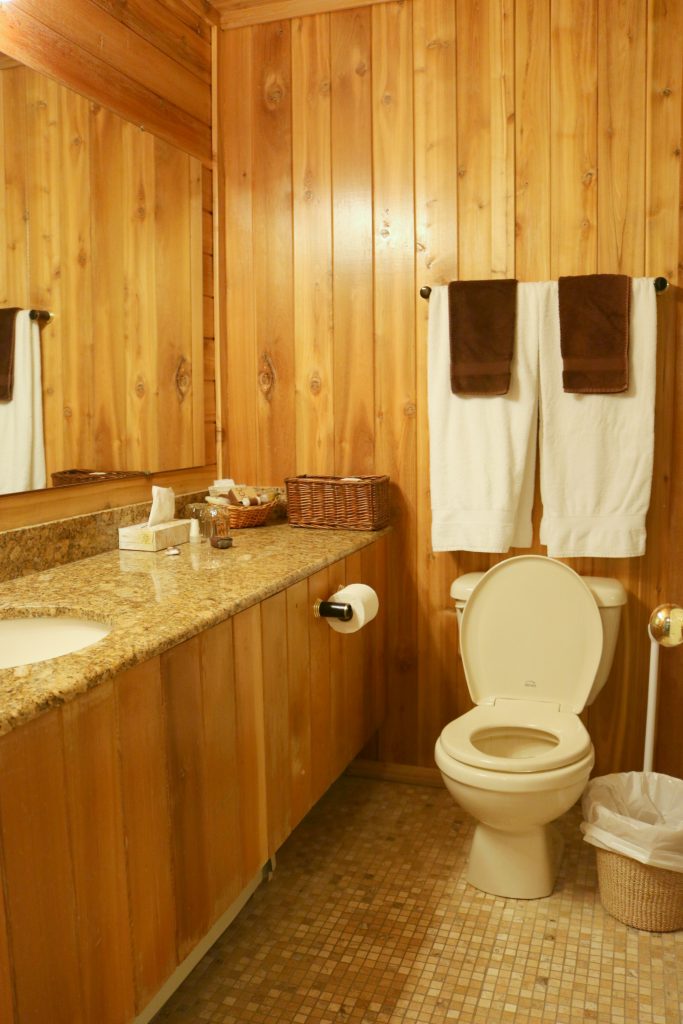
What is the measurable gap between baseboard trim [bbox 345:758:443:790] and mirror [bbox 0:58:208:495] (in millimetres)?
1128

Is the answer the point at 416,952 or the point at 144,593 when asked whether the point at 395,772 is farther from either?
the point at 144,593

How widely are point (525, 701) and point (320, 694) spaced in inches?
23.6

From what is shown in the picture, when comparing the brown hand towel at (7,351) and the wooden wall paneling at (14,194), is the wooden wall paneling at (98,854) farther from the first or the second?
the wooden wall paneling at (14,194)

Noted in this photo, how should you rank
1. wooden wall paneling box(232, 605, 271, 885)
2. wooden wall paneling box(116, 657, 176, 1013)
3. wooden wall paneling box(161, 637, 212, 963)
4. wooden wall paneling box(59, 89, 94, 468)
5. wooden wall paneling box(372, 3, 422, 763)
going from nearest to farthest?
wooden wall paneling box(116, 657, 176, 1013) < wooden wall paneling box(161, 637, 212, 963) < wooden wall paneling box(232, 605, 271, 885) < wooden wall paneling box(59, 89, 94, 468) < wooden wall paneling box(372, 3, 422, 763)

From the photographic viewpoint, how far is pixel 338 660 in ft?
7.72

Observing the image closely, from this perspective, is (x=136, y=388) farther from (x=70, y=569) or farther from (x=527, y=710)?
Result: (x=527, y=710)

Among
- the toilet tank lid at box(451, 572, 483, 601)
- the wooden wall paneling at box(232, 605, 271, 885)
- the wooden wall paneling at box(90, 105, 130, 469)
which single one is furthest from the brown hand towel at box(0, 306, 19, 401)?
the toilet tank lid at box(451, 572, 483, 601)

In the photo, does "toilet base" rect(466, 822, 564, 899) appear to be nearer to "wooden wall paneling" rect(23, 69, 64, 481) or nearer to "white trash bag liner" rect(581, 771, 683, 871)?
"white trash bag liner" rect(581, 771, 683, 871)

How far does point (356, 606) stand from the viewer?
215 centimetres

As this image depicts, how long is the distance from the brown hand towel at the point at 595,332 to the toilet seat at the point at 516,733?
0.88 metres

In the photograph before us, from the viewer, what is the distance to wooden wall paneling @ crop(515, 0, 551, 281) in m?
2.49

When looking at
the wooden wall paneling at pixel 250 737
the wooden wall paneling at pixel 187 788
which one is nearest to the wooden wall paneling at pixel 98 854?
the wooden wall paneling at pixel 187 788

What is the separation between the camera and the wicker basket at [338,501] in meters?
2.58

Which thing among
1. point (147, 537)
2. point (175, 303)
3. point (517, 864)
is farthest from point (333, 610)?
point (175, 303)
